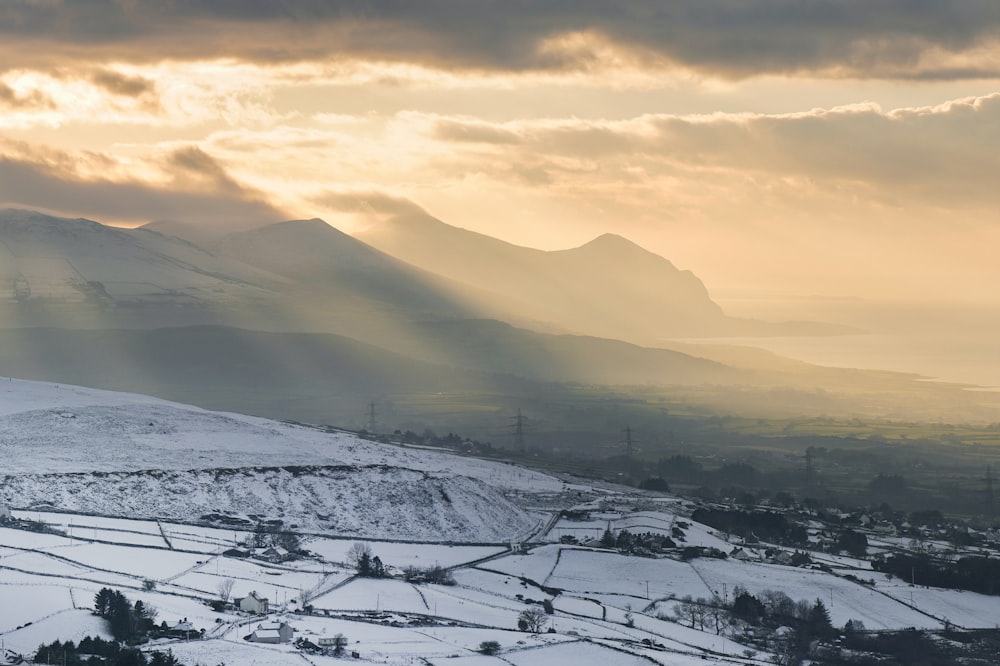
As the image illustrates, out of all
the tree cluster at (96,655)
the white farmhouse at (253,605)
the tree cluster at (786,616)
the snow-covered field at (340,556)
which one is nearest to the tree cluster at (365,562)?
the snow-covered field at (340,556)

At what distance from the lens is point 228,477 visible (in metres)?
132

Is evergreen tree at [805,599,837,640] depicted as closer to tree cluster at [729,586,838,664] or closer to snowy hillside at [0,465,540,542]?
tree cluster at [729,586,838,664]

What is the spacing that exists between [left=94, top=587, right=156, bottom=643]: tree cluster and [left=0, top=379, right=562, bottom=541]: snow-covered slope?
32269 millimetres

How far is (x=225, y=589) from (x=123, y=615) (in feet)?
40.3

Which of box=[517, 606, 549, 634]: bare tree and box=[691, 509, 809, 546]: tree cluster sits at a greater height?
box=[691, 509, 809, 546]: tree cluster

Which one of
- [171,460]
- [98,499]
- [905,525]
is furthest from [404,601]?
[905,525]

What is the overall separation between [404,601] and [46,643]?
25.8 m

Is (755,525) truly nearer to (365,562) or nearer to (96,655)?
(365,562)

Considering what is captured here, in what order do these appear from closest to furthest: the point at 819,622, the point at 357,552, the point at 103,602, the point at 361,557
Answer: the point at 103,602 → the point at 819,622 → the point at 361,557 → the point at 357,552

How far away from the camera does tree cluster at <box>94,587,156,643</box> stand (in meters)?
84.4

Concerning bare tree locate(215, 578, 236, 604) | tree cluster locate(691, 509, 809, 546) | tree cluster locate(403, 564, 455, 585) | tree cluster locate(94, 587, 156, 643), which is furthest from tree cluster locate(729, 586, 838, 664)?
tree cluster locate(94, 587, 156, 643)

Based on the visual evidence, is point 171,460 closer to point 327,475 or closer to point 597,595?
point 327,475

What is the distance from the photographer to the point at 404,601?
100188 millimetres

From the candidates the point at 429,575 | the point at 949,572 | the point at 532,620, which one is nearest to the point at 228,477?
the point at 429,575
